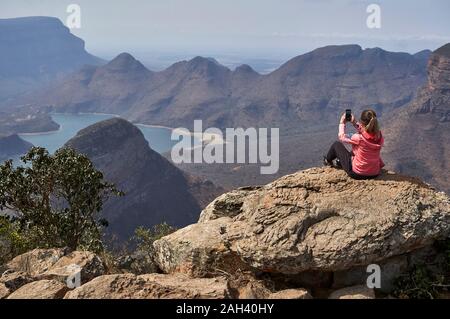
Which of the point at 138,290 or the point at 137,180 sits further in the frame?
the point at 137,180

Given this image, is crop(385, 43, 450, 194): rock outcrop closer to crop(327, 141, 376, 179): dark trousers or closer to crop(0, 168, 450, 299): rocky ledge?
crop(327, 141, 376, 179): dark trousers

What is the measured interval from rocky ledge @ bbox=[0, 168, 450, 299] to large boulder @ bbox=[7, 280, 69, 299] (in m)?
0.03

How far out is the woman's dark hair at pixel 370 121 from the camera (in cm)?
1007

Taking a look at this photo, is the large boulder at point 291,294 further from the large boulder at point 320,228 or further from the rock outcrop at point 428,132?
the rock outcrop at point 428,132

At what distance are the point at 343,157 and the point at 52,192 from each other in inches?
440

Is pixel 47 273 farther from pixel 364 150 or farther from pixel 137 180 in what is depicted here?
pixel 137 180

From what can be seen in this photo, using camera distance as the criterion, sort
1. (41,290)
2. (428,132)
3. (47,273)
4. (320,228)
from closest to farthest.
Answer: (41,290), (320,228), (47,273), (428,132)

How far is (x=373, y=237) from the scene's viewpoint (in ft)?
30.9

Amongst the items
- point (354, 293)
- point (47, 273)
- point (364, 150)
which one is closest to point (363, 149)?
point (364, 150)

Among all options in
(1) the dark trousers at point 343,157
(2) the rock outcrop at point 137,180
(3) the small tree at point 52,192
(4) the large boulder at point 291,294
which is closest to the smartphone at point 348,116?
(1) the dark trousers at point 343,157

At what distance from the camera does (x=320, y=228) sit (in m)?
9.82

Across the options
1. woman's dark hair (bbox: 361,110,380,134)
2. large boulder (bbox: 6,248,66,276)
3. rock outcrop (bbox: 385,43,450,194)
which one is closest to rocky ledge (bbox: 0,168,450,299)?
large boulder (bbox: 6,248,66,276)
